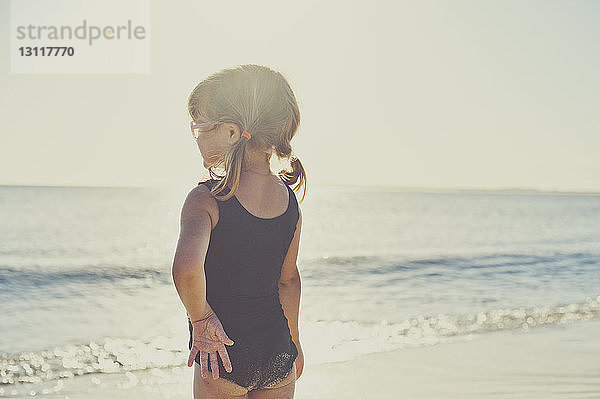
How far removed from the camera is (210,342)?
1858 mm

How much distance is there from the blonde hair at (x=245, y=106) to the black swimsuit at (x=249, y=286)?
0.10 m

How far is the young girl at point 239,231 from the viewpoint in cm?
186

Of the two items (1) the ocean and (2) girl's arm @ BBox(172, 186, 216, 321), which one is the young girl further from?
(1) the ocean

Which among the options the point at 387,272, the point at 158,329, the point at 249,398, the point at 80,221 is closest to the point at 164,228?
the point at 80,221

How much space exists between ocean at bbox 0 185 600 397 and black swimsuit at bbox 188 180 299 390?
1.46m

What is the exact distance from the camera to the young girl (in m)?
1.86

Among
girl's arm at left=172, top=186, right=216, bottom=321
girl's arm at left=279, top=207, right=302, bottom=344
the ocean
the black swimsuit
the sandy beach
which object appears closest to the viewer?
girl's arm at left=172, top=186, right=216, bottom=321

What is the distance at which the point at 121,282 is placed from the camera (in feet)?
43.4

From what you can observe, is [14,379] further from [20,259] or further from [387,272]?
[20,259]

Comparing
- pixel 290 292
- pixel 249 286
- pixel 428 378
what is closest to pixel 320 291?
pixel 428 378

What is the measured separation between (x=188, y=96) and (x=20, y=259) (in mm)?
15899

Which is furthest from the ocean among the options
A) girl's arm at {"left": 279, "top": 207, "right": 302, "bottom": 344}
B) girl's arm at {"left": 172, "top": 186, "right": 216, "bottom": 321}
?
girl's arm at {"left": 172, "top": 186, "right": 216, "bottom": 321}

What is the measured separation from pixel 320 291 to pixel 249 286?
32.7ft

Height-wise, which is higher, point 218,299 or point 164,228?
point 218,299
